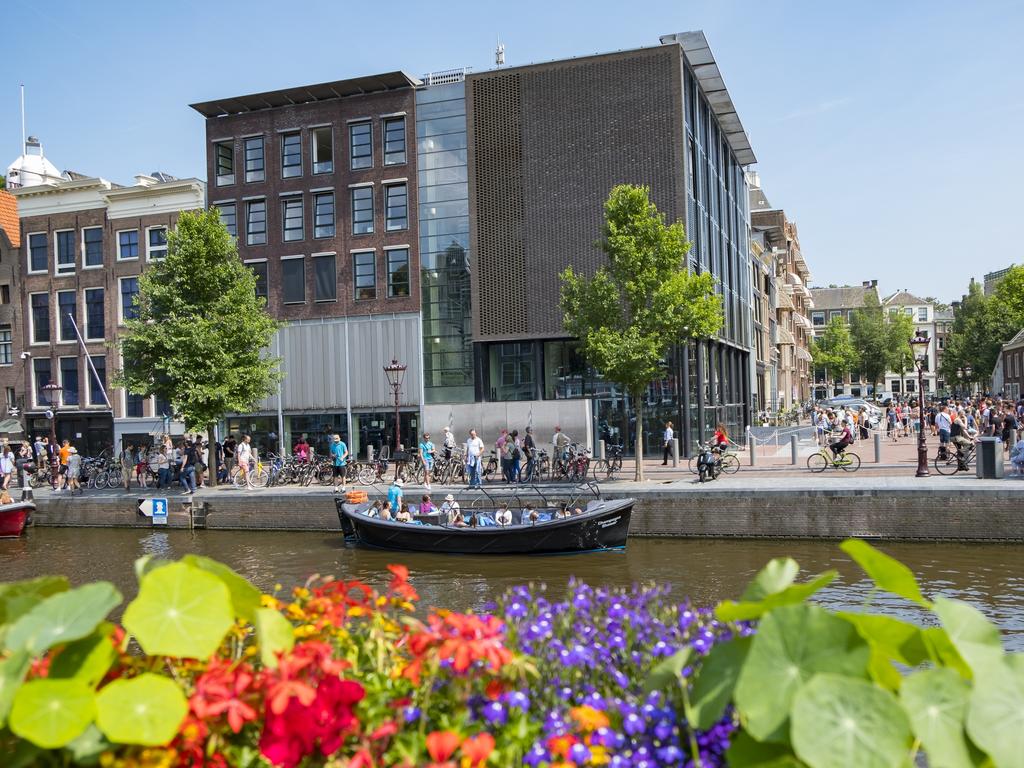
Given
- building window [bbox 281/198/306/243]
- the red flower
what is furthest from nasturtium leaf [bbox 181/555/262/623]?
building window [bbox 281/198/306/243]

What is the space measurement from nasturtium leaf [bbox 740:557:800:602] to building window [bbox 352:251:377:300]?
32.4 m

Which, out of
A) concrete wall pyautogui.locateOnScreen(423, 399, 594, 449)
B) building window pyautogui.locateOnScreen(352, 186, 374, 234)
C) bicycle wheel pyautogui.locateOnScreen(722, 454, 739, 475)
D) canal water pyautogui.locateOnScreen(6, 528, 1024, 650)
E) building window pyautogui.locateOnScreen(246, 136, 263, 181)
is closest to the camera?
canal water pyautogui.locateOnScreen(6, 528, 1024, 650)

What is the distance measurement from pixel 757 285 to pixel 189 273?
34.6m

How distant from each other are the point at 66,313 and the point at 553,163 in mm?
24003

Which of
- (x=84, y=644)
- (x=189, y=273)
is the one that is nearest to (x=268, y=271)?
(x=189, y=273)

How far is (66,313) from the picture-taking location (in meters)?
39.4

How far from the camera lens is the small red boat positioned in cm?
2403

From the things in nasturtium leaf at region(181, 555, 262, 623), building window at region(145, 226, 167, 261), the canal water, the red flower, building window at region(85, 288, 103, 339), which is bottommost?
the canal water

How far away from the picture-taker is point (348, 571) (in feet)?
58.1

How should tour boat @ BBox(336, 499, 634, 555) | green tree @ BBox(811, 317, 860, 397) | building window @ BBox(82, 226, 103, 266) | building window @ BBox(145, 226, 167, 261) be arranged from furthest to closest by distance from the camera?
green tree @ BBox(811, 317, 860, 397) → building window @ BBox(82, 226, 103, 266) → building window @ BBox(145, 226, 167, 261) → tour boat @ BBox(336, 499, 634, 555)

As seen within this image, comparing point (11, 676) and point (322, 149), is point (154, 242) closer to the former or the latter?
point (322, 149)

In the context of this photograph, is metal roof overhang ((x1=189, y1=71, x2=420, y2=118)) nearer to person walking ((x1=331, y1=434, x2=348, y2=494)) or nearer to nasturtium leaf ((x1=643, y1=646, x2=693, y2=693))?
person walking ((x1=331, y1=434, x2=348, y2=494))

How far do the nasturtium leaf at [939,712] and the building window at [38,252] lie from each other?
146 ft

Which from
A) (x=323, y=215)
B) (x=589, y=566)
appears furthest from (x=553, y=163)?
(x=589, y=566)
